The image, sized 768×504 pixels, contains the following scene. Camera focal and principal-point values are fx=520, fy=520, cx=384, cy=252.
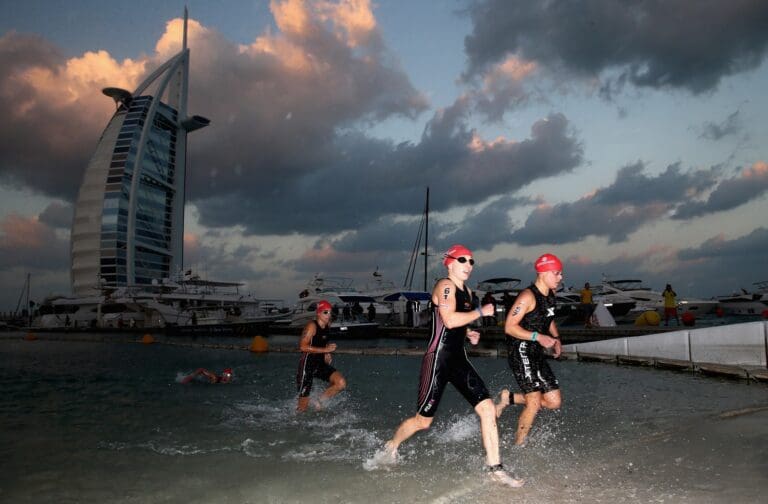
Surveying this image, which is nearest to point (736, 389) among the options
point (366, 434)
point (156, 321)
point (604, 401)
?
point (604, 401)

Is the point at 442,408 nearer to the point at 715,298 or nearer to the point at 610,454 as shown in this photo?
the point at 610,454

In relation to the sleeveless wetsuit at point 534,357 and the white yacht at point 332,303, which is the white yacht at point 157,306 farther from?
the sleeveless wetsuit at point 534,357

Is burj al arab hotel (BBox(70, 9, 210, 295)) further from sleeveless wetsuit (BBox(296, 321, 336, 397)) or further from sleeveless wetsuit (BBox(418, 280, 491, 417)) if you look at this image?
sleeveless wetsuit (BBox(418, 280, 491, 417))

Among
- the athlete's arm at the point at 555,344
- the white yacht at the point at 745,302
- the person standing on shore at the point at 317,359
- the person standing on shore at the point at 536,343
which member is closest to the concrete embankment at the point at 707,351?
the athlete's arm at the point at 555,344

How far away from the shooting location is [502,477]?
4508 mm

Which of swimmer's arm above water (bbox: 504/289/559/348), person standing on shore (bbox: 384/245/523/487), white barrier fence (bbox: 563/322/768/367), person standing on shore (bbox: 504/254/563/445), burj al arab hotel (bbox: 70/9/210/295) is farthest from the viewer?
burj al arab hotel (bbox: 70/9/210/295)

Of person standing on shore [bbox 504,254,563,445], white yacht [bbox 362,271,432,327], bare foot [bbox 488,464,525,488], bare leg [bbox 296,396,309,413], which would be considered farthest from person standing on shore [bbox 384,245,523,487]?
white yacht [bbox 362,271,432,327]

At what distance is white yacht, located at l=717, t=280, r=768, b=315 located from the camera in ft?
156

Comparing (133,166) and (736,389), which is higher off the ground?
(133,166)

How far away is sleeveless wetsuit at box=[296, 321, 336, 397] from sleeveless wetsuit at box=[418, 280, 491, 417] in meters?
3.97

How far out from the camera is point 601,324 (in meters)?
27.8

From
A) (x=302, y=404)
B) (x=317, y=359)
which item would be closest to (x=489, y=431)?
(x=317, y=359)

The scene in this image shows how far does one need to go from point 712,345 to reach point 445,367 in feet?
32.6

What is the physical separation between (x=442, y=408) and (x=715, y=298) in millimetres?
53650
